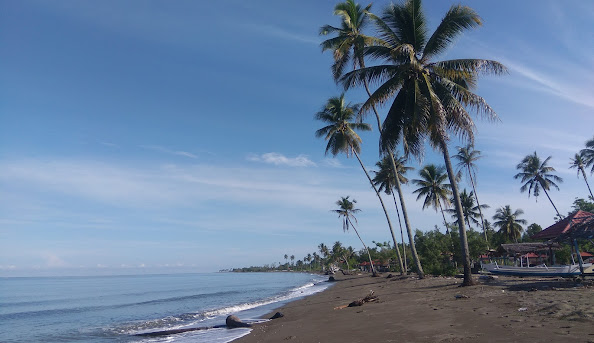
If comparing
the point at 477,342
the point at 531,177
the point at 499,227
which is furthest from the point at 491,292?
the point at 499,227

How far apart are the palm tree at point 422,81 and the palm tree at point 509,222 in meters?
40.5

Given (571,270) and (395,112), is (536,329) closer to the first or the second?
(395,112)

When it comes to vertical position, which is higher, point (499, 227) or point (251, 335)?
point (499, 227)

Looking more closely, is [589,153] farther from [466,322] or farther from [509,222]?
[466,322]

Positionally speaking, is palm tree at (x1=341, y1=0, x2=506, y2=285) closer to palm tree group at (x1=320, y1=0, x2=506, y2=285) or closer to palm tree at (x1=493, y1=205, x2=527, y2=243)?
palm tree group at (x1=320, y1=0, x2=506, y2=285)

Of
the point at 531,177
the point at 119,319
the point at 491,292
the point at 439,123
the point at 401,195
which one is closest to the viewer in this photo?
the point at 491,292

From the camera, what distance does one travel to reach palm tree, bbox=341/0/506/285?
14.9 metres

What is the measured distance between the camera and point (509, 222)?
4984cm

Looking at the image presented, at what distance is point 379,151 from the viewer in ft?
55.9

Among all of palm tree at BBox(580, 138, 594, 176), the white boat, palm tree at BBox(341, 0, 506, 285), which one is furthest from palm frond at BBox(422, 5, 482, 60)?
palm tree at BBox(580, 138, 594, 176)

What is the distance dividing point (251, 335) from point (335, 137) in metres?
20.3

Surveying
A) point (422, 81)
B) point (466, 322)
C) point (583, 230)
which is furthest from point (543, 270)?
point (466, 322)

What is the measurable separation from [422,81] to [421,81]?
56 mm

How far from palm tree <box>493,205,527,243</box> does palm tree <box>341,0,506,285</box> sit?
4054 centimetres
